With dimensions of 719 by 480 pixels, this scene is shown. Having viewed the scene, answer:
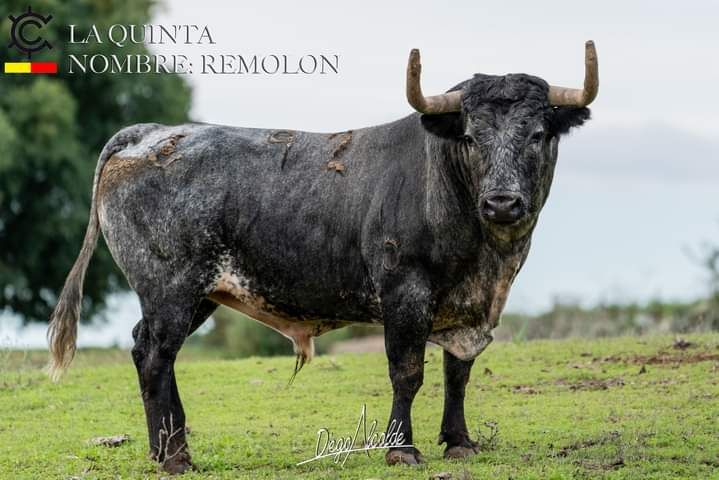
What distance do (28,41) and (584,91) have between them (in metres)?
22.6

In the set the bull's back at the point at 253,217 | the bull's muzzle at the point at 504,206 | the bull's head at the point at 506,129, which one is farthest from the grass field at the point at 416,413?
the bull's head at the point at 506,129

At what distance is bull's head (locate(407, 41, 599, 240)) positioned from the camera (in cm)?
849

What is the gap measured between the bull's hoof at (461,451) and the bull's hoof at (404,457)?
40cm

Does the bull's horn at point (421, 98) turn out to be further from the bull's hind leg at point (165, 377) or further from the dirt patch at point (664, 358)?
the dirt patch at point (664, 358)

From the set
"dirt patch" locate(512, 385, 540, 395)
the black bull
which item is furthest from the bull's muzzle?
"dirt patch" locate(512, 385, 540, 395)

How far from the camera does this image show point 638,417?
10.8 m

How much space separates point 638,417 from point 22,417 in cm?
602

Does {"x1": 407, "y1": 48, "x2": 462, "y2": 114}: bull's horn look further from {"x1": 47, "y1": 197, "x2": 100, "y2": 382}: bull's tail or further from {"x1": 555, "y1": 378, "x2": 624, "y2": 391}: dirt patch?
{"x1": 555, "y1": 378, "x2": 624, "y2": 391}: dirt patch

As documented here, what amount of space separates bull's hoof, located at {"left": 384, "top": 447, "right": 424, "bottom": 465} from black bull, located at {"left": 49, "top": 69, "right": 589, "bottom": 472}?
2 centimetres

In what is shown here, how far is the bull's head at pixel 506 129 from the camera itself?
849 cm

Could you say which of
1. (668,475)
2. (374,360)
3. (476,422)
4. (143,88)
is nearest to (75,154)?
(143,88)

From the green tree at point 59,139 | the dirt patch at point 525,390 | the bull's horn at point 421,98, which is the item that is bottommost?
the dirt patch at point 525,390

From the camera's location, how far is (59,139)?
29953 millimetres
